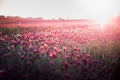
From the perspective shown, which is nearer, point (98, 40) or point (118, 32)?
point (98, 40)

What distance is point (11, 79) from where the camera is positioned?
16.8 ft

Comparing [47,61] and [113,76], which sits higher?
[47,61]

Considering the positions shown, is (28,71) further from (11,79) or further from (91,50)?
(91,50)

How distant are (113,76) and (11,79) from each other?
228 cm

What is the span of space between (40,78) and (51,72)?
0.24 meters

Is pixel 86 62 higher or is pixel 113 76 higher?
pixel 86 62

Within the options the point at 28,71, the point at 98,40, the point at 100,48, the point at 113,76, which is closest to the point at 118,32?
the point at 98,40

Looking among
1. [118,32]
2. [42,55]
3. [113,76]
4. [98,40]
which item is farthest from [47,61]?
[118,32]

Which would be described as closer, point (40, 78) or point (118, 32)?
point (40, 78)

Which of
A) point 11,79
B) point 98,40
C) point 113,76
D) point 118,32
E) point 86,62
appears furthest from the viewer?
point 118,32

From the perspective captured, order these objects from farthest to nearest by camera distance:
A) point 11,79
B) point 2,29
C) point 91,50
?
1. point 2,29
2. point 91,50
3. point 11,79

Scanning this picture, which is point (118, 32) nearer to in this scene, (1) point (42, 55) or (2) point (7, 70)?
(1) point (42, 55)

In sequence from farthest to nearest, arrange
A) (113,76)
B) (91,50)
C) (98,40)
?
(98,40), (91,50), (113,76)

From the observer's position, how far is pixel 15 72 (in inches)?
201
